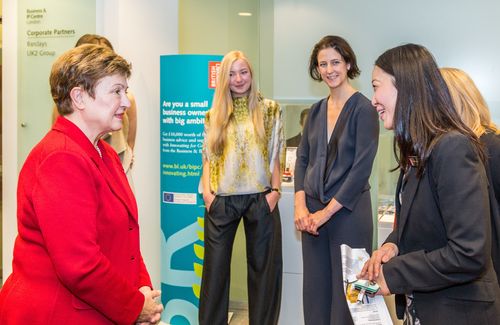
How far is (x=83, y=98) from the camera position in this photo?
1.69m

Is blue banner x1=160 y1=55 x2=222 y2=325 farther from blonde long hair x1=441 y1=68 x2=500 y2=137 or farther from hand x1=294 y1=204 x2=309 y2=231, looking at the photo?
blonde long hair x1=441 y1=68 x2=500 y2=137

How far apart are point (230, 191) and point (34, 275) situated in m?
1.87

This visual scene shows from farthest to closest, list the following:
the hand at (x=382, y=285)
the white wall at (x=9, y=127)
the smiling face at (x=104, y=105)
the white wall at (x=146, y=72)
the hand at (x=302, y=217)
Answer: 1. the white wall at (x=9, y=127)
2. the white wall at (x=146, y=72)
3. the hand at (x=302, y=217)
4. the smiling face at (x=104, y=105)
5. the hand at (x=382, y=285)

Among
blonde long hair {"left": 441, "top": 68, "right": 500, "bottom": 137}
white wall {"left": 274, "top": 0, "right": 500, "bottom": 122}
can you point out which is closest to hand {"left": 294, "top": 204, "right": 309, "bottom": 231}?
blonde long hair {"left": 441, "top": 68, "right": 500, "bottom": 137}

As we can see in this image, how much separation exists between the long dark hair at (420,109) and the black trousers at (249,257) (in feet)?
6.10

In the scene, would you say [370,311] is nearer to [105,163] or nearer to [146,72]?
[105,163]

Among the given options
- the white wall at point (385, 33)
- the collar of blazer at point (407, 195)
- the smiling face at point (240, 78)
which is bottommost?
the collar of blazer at point (407, 195)

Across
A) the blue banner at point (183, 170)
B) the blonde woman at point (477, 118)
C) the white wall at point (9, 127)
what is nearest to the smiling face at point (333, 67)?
the blue banner at point (183, 170)

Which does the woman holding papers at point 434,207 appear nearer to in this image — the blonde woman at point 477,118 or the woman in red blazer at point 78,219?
the blonde woman at point 477,118

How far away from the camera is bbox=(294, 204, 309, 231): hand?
3.11 m

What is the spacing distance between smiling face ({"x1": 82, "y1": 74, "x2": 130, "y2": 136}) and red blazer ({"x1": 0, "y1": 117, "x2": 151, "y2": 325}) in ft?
0.19

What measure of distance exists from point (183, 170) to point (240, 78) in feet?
2.58

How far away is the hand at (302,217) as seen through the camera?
3.11 meters

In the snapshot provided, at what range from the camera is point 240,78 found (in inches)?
135
